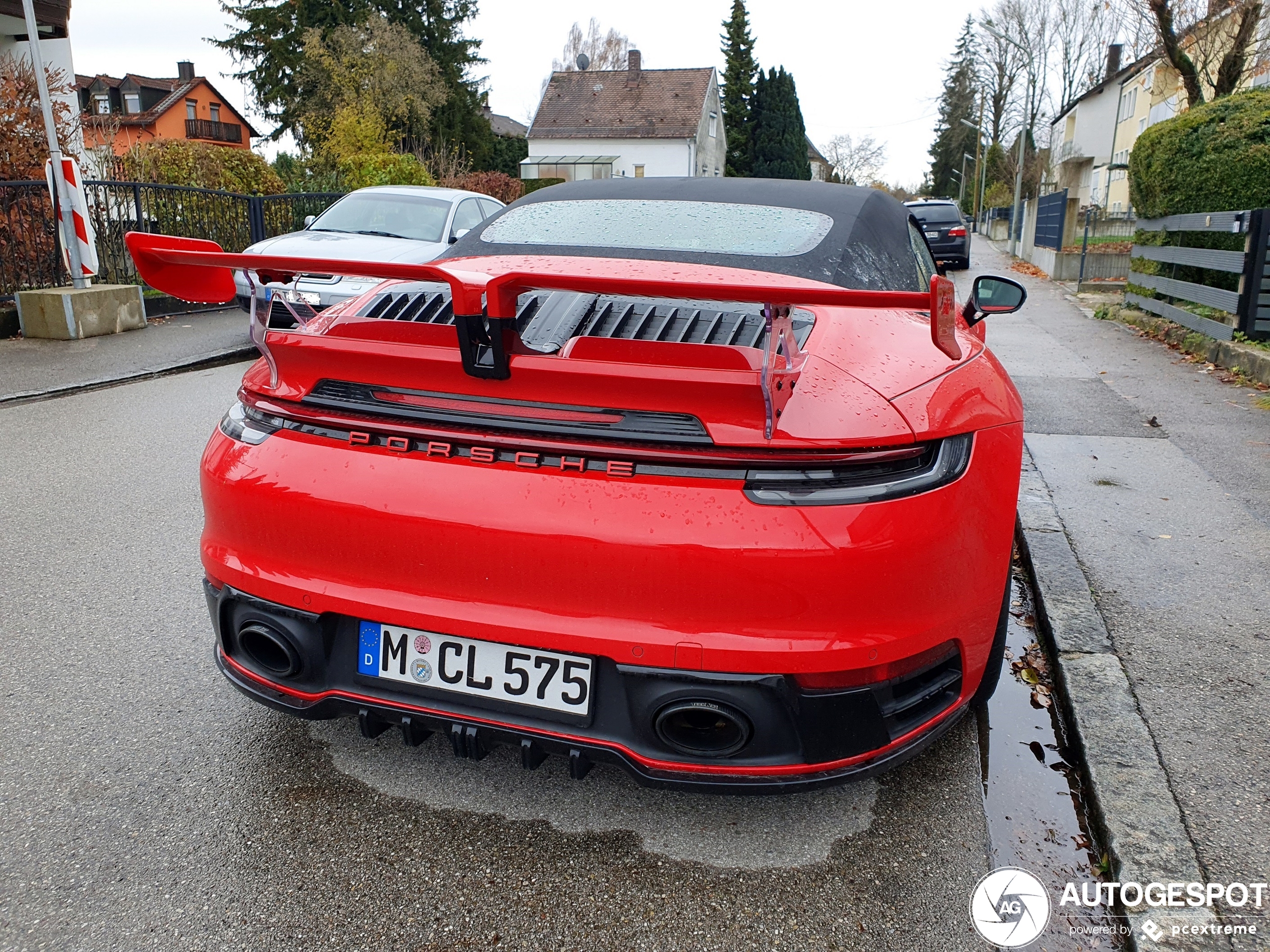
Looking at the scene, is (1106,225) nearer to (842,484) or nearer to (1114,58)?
(842,484)

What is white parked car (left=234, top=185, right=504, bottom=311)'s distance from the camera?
902 centimetres

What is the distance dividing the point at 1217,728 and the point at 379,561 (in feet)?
7.68

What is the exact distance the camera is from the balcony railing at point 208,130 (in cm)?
6494

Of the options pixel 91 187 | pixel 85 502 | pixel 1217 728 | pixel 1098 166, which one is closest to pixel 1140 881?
pixel 1217 728

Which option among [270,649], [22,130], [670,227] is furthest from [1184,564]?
[22,130]

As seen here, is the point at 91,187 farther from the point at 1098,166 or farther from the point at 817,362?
the point at 1098,166

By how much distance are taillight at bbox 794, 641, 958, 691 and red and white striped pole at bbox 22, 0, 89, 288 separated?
10.8 metres

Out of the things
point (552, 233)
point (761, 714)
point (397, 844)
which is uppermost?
point (552, 233)

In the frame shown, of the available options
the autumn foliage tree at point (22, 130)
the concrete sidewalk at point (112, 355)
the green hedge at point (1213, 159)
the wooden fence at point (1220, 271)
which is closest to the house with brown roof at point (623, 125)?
the autumn foliage tree at point (22, 130)

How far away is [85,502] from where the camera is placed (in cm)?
471

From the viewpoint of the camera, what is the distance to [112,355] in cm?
919

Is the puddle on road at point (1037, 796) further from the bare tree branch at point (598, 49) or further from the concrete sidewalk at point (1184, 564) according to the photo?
the bare tree branch at point (598, 49)

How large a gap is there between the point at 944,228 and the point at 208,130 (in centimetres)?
6220

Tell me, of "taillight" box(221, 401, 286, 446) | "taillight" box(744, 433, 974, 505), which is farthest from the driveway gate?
"taillight" box(221, 401, 286, 446)
